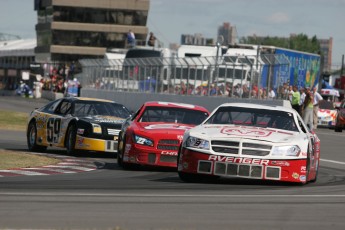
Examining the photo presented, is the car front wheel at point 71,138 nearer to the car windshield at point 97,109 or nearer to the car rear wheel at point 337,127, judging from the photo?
the car windshield at point 97,109

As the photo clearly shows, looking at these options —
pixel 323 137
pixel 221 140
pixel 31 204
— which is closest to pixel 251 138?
pixel 221 140

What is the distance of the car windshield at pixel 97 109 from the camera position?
Result: 71.5ft

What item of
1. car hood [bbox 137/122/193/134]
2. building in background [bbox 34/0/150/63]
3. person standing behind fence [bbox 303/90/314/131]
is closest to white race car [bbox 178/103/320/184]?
car hood [bbox 137/122/193/134]

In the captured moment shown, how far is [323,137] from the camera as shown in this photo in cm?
3428

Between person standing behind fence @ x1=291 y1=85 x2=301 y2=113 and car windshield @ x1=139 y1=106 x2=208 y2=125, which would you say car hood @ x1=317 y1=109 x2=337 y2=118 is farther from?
car windshield @ x1=139 y1=106 x2=208 y2=125

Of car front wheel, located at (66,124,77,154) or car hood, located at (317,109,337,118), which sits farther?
car hood, located at (317,109,337,118)

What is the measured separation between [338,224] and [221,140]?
4592 millimetres

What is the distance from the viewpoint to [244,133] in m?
14.4

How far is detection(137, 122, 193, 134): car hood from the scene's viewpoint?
17.2m

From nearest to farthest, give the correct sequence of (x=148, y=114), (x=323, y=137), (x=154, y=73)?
(x=148, y=114) < (x=323, y=137) < (x=154, y=73)

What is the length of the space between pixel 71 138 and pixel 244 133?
7291 millimetres

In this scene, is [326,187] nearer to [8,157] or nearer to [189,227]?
[189,227]

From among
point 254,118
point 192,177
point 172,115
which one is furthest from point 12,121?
point 192,177

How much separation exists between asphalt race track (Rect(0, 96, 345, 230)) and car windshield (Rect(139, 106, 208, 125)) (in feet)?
8.19
